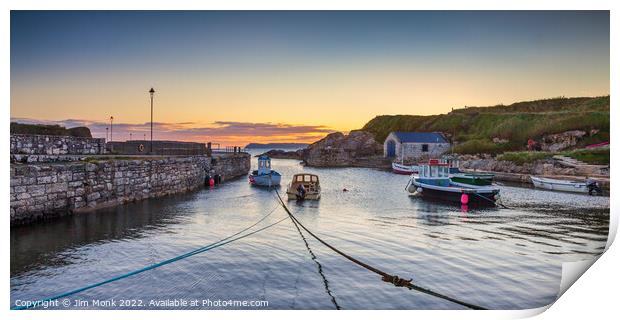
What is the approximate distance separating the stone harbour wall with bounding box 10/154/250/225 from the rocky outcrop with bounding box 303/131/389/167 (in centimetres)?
4410

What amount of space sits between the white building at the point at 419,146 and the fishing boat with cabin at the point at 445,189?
2740 centimetres

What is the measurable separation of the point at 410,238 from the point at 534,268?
3.84 metres

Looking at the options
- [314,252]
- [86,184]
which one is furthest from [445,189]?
[86,184]

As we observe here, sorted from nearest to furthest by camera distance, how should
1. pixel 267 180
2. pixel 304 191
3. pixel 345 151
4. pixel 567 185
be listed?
pixel 304 191 < pixel 567 185 < pixel 267 180 < pixel 345 151

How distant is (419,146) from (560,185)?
97.0 ft

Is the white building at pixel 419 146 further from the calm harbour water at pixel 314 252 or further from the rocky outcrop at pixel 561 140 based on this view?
the calm harbour water at pixel 314 252

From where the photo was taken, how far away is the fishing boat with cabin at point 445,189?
2262cm

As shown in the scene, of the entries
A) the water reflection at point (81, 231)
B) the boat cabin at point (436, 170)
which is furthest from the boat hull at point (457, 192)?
the water reflection at point (81, 231)

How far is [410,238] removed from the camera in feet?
45.0

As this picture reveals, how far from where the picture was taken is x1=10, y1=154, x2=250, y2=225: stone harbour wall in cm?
1315

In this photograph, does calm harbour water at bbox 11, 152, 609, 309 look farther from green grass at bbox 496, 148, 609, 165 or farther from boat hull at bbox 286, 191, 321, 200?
green grass at bbox 496, 148, 609, 165

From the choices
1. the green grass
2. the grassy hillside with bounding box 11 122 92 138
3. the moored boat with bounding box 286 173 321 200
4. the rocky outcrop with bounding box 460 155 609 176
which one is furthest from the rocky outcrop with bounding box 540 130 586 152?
the grassy hillside with bounding box 11 122 92 138

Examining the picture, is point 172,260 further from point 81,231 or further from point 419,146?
point 419,146

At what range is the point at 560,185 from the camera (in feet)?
89.3
